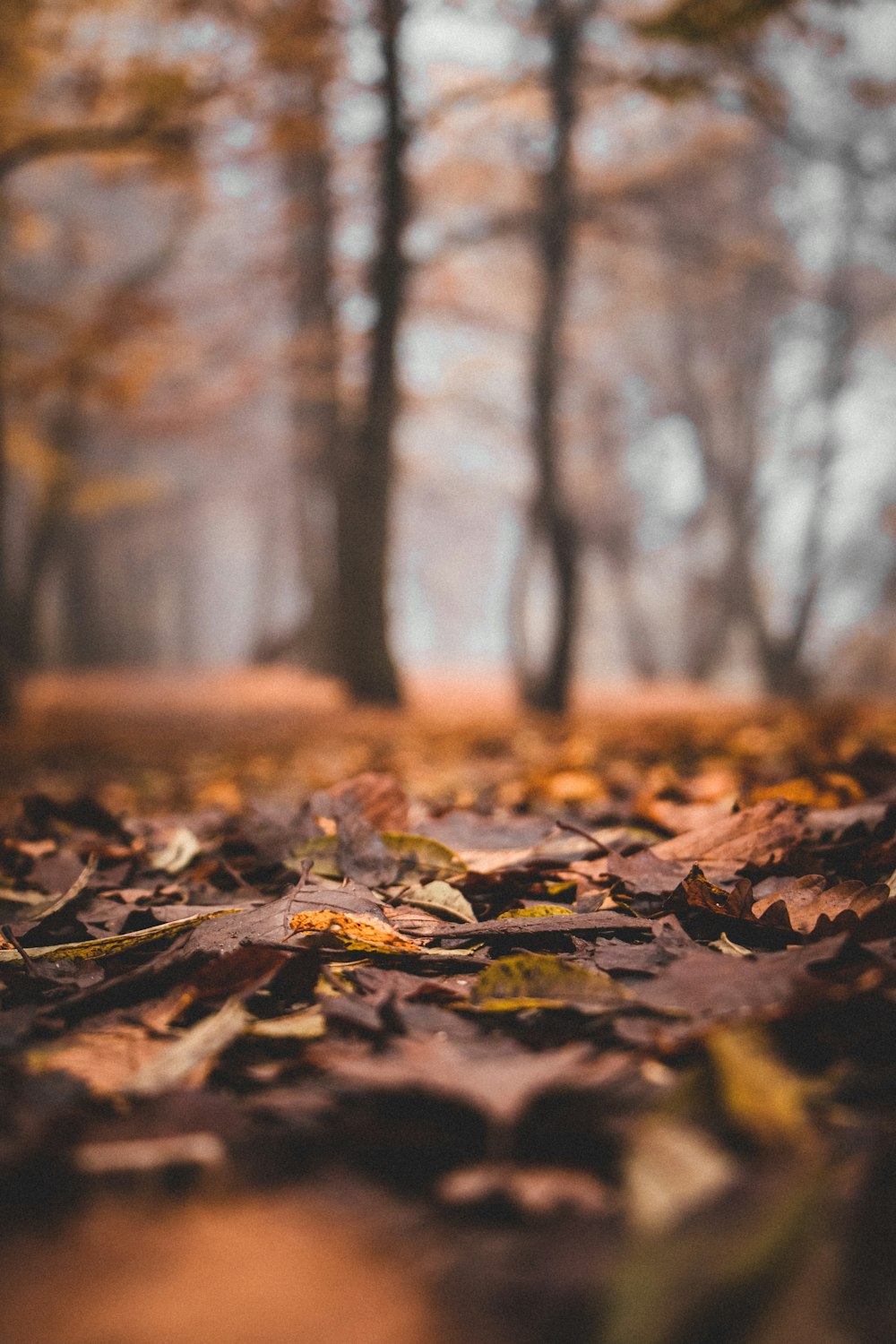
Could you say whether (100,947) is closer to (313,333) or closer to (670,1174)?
(670,1174)

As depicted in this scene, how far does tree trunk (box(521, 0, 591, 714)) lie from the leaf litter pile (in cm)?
558

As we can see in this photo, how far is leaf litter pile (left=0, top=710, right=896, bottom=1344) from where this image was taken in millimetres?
428

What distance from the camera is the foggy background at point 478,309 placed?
530 centimetres

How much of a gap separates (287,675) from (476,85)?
23.0ft

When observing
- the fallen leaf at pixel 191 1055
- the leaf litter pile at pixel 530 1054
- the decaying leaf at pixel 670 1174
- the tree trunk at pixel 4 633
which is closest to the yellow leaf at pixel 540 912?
the leaf litter pile at pixel 530 1054

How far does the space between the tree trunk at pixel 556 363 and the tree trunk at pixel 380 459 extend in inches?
50.5

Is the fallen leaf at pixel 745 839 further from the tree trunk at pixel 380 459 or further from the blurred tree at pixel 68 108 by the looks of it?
the tree trunk at pixel 380 459

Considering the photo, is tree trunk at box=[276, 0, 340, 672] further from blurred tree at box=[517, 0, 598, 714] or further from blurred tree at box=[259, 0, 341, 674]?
blurred tree at box=[517, 0, 598, 714]

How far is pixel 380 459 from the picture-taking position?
6.90 m

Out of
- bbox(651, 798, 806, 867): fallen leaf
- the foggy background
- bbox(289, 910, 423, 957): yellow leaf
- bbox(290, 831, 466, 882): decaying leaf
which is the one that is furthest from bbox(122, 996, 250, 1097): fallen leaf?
the foggy background

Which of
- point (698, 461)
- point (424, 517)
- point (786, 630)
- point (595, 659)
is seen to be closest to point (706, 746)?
point (786, 630)

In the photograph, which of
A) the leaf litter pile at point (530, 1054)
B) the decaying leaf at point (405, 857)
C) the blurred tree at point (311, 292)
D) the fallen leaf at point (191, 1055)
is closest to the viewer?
the leaf litter pile at point (530, 1054)

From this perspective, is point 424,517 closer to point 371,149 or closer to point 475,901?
point 371,149

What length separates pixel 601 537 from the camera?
52.5 feet
